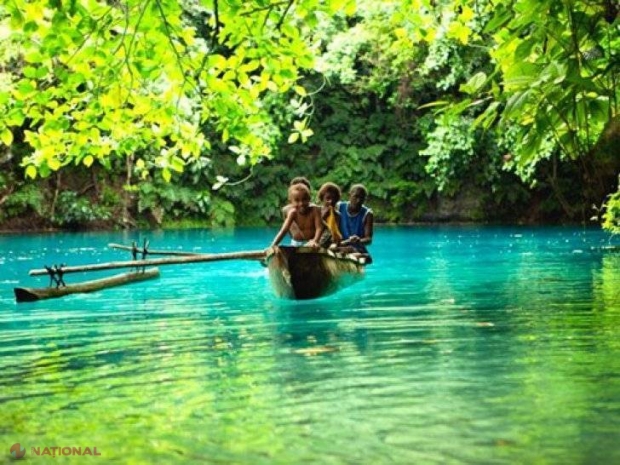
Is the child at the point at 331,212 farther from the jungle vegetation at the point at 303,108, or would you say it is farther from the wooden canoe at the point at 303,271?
the wooden canoe at the point at 303,271

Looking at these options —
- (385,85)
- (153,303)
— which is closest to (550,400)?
(153,303)

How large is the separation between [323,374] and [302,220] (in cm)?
629

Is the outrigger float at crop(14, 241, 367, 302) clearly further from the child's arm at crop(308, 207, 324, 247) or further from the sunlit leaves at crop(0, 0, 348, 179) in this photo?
the sunlit leaves at crop(0, 0, 348, 179)

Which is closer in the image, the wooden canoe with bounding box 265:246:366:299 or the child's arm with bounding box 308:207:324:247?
the wooden canoe with bounding box 265:246:366:299

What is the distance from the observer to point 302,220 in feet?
40.0

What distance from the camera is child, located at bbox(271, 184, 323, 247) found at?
11812mm

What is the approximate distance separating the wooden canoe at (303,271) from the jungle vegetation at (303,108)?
1256mm

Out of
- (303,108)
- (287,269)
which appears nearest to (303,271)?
(287,269)

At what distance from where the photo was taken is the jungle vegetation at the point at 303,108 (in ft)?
10.4

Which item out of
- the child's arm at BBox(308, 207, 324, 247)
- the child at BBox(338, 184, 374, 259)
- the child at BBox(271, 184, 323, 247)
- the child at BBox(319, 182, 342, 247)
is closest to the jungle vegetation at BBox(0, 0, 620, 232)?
the child at BBox(271, 184, 323, 247)

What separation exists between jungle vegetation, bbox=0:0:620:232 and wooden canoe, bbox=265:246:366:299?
49.5 inches

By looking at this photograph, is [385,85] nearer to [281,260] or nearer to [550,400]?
[281,260]

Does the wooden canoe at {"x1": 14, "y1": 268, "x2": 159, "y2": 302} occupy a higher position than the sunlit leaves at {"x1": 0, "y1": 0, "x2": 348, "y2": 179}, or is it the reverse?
the sunlit leaves at {"x1": 0, "y1": 0, "x2": 348, "y2": 179}

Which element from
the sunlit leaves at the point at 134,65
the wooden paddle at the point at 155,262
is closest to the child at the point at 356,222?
the wooden paddle at the point at 155,262
